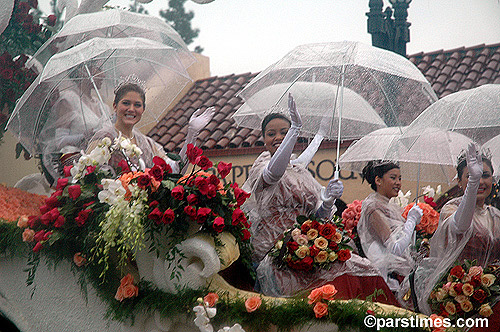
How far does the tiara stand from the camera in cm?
423

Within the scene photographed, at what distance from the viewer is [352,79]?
418 centimetres

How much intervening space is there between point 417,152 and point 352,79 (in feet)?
2.17

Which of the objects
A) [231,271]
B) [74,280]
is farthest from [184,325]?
[74,280]

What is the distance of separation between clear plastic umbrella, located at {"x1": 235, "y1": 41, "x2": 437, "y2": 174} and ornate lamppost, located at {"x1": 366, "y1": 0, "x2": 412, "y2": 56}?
57 cm

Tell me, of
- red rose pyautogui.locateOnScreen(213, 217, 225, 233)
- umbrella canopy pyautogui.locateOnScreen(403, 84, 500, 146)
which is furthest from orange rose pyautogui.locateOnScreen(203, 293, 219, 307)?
umbrella canopy pyautogui.locateOnScreen(403, 84, 500, 146)

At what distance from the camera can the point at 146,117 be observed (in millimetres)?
4379

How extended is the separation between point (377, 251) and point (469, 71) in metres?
1.74

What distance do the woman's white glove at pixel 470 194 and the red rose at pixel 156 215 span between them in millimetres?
1599

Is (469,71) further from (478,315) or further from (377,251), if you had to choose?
(478,315)

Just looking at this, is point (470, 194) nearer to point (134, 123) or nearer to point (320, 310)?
point (320, 310)

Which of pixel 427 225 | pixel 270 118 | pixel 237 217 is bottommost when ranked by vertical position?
pixel 427 225

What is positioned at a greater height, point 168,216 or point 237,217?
point 168,216

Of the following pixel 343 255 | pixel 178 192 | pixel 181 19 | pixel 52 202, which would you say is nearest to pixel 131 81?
pixel 181 19

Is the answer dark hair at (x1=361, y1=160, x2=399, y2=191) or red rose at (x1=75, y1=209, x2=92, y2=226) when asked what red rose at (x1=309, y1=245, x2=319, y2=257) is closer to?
red rose at (x1=75, y1=209, x2=92, y2=226)
